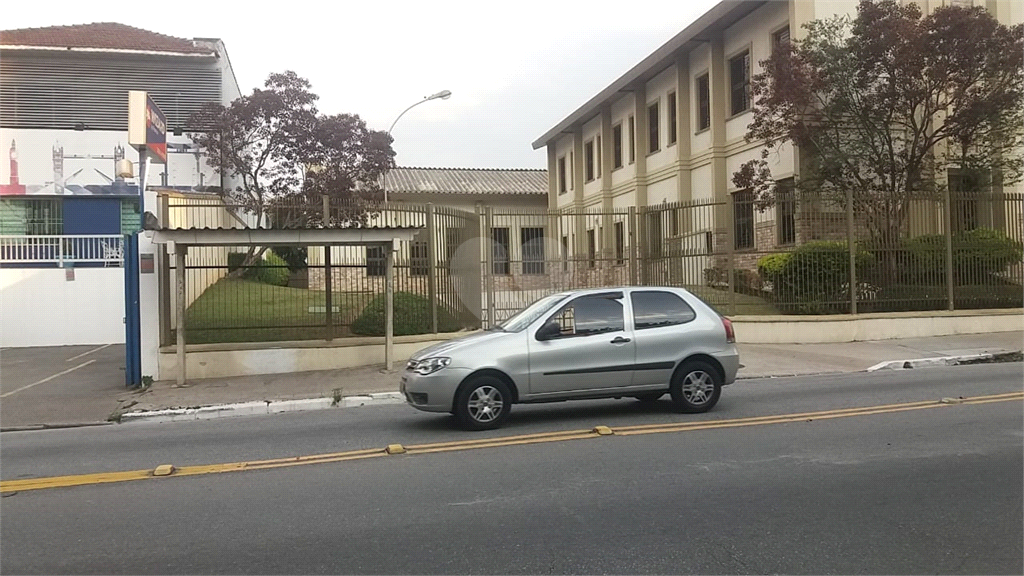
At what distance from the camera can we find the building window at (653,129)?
28717mm

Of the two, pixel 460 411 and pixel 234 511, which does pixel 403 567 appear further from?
pixel 460 411

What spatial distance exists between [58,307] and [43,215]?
7942 mm

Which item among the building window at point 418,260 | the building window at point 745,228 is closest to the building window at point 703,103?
the building window at point 745,228

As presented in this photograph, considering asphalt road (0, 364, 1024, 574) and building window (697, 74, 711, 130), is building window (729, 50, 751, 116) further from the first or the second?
asphalt road (0, 364, 1024, 574)

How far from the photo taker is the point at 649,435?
7.71 m

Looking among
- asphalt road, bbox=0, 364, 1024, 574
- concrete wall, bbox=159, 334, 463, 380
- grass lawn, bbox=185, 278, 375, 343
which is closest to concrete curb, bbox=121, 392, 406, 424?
asphalt road, bbox=0, 364, 1024, 574

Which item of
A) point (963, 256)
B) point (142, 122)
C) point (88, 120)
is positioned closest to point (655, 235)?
point (963, 256)

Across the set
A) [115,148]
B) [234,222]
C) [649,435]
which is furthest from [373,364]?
[115,148]

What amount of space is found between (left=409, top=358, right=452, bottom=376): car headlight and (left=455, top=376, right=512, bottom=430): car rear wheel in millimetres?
324

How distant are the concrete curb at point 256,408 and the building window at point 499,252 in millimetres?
5226

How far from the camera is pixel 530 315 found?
339 inches

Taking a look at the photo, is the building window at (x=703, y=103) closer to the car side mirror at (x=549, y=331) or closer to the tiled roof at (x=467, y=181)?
the tiled roof at (x=467, y=181)

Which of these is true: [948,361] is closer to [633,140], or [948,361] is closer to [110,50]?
[633,140]

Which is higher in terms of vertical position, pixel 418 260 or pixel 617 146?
pixel 617 146
